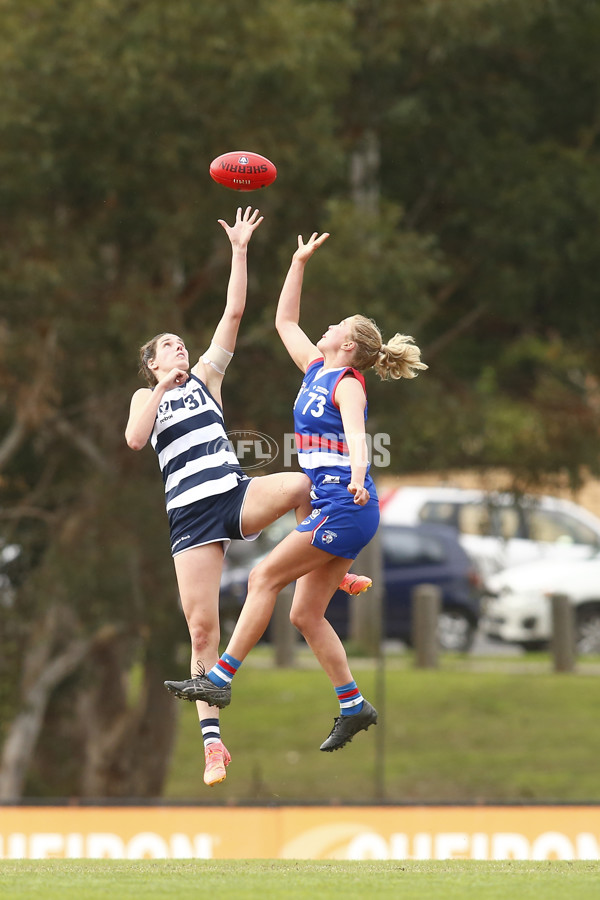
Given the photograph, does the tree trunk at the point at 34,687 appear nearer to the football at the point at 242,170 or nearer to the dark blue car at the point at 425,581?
the dark blue car at the point at 425,581

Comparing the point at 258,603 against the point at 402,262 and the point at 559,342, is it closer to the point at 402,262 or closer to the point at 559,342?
the point at 402,262

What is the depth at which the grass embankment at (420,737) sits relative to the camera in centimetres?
1877

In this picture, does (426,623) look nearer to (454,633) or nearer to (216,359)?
(454,633)

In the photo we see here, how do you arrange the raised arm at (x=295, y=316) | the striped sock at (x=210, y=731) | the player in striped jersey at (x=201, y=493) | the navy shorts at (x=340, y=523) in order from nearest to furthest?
the navy shorts at (x=340, y=523)
the striped sock at (x=210, y=731)
the player in striped jersey at (x=201, y=493)
the raised arm at (x=295, y=316)

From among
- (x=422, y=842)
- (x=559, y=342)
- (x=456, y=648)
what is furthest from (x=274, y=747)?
(x=422, y=842)

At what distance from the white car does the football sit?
1235 centimetres

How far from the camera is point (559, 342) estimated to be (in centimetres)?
1875

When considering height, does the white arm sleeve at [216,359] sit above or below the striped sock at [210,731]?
above

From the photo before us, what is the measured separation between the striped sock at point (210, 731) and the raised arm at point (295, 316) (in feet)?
6.72

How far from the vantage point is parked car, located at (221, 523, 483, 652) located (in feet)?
68.5

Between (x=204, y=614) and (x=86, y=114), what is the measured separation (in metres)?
8.14

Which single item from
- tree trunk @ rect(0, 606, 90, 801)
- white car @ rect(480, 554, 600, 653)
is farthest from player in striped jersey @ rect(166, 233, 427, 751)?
white car @ rect(480, 554, 600, 653)

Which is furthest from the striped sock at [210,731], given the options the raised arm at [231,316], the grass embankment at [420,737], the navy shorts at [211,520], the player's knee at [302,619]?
the grass embankment at [420,737]

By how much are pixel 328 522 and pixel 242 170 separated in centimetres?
233
